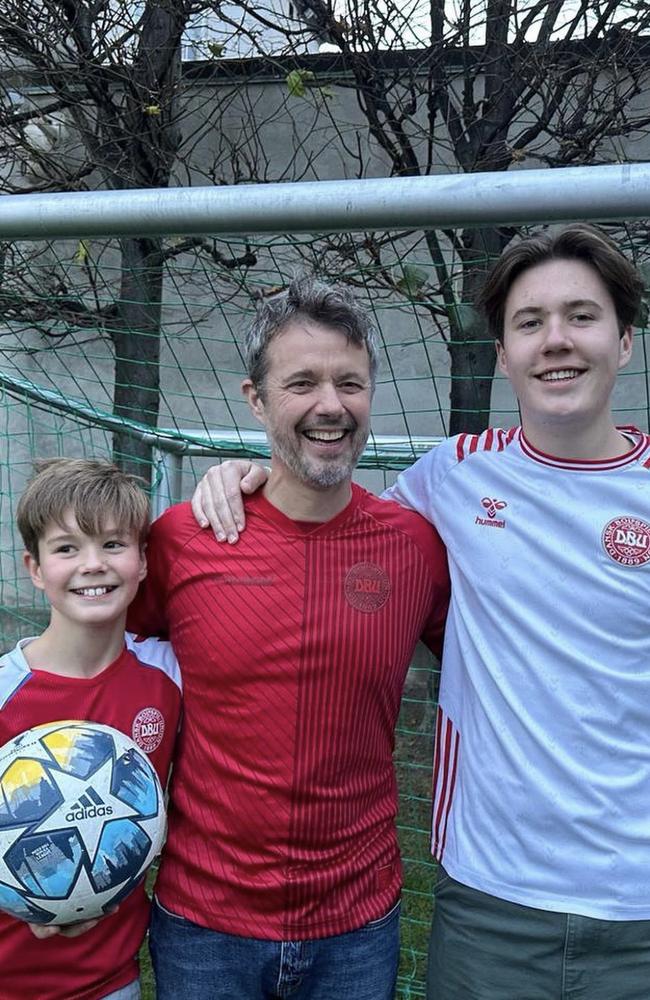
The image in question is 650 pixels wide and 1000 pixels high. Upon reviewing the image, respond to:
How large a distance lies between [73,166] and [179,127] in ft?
2.21

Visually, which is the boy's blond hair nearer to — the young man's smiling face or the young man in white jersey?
the young man in white jersey

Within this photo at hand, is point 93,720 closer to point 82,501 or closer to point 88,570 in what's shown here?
point 88,570

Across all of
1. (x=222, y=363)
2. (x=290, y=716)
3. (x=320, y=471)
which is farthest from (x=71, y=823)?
(x=222, y=363)

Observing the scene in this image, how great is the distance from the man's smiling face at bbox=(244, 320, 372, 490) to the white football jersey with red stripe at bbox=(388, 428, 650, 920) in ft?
1.11

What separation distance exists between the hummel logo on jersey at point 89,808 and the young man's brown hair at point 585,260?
140 centimetres

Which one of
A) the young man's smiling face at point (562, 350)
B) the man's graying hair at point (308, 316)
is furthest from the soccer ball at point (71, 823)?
the young man's smiling face at point (562, 350)

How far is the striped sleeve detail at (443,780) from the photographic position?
6.82 ft

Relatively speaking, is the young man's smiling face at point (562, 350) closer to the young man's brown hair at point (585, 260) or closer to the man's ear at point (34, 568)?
the young man's brown hair at point (585, 260)

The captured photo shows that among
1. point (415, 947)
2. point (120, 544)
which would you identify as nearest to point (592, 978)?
point (120, 544)

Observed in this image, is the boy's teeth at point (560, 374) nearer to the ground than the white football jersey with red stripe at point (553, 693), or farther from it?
farther from it

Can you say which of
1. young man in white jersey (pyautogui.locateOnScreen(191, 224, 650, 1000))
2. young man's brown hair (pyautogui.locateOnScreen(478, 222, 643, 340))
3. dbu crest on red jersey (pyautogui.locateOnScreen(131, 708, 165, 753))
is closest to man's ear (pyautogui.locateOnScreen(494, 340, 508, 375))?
young man in white jersey (pyautogui.locateOnScreen(191, 224, 650, 1000))

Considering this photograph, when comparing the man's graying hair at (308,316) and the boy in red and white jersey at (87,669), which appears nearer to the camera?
the boy in red and white jersey at (87,669)

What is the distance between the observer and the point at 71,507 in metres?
2.12

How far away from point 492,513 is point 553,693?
0.41 m
